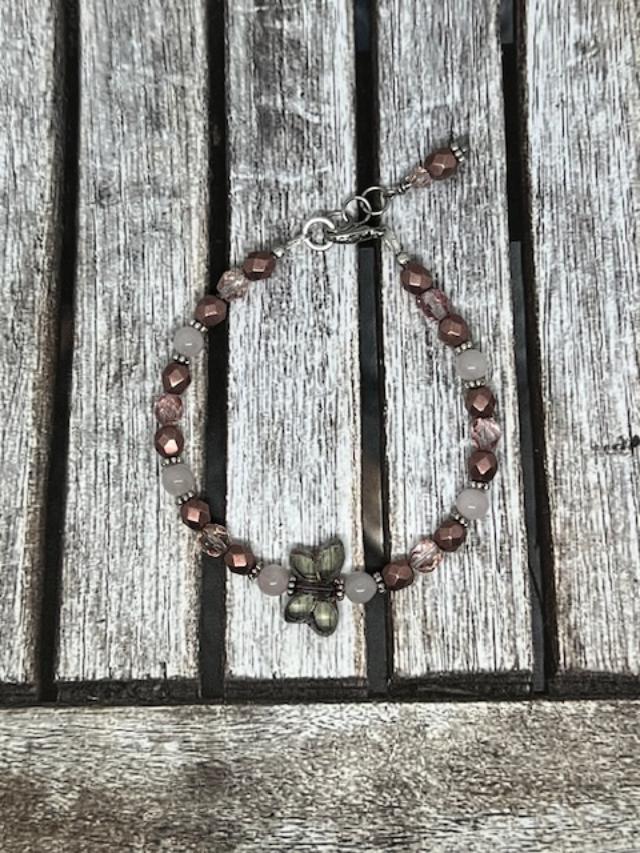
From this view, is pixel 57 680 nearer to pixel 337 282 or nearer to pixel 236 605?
pixel 236 605

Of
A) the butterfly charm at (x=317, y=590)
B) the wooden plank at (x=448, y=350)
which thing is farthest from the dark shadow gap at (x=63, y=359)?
the wooden plank at (x=448, y=350)

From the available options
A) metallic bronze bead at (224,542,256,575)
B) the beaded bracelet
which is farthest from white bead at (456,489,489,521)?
metallic bronze bead at (224,542,256,575)

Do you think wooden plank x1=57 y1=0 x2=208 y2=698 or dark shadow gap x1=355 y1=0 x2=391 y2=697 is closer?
wooden plank x1=57 y1=0 x2=208 y2=698

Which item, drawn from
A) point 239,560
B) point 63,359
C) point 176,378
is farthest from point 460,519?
point 63,359

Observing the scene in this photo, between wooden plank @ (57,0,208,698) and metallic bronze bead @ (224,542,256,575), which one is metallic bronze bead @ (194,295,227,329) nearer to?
→ wooden plank @ (57,0,208,698)

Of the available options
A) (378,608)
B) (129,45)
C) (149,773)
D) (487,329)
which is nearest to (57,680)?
(149,773)

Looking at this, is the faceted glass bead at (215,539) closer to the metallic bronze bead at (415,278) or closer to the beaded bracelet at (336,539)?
the beaded bracelet at (336,539)
